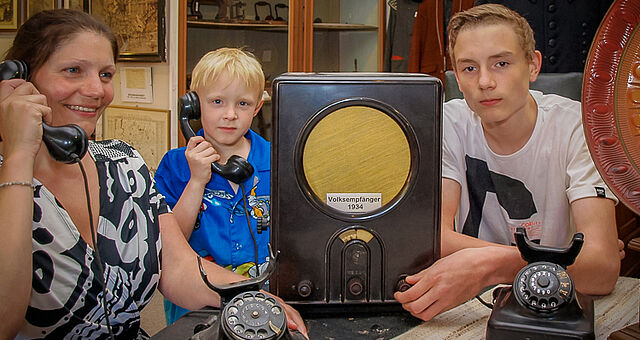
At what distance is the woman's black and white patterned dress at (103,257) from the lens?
1097mm

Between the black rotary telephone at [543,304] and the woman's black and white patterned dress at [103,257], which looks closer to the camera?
the black rotary telephone at [543,304]

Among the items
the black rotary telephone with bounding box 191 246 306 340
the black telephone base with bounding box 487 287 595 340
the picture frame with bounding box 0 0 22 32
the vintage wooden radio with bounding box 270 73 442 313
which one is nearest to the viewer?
the black rotary telephone with bounding box 191 246 306 340

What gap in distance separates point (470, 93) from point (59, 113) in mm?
1022

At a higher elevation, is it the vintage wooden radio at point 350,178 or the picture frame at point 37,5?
the picture frame at point 37,5

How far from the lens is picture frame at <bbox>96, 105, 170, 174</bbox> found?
3.51 metres

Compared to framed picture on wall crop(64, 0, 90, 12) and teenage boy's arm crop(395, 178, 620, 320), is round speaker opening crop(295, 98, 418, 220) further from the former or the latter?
framed picture on wall crop(64, 0, 90, 12)

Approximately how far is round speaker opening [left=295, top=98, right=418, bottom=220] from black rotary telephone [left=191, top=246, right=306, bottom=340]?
0.22 meters

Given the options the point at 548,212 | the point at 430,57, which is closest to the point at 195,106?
the point at 548,212

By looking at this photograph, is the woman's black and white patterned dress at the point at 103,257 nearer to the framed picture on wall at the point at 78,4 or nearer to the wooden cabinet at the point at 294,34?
the wooden cabinet at the point at 294,34

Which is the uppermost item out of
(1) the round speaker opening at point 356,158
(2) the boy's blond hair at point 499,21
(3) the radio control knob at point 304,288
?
(2) the boy's blond hair at point 499,21

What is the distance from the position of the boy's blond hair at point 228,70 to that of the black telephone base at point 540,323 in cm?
103

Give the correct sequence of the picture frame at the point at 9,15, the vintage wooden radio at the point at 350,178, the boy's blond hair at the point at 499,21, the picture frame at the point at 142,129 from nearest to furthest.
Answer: the vintage wooden radio at the point at 350,178 < the boy's blond hair at the point at 499,21 < the picture frame at the point at 142,129 < the picture frame at the point at 9,15

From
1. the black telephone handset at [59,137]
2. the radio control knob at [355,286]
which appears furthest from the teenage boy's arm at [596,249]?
the black telephone handset at [59,137]

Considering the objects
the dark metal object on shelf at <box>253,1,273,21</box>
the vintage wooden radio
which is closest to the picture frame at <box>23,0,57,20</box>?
the dark metal object on shelf at <box>253,1,273,21</box>
